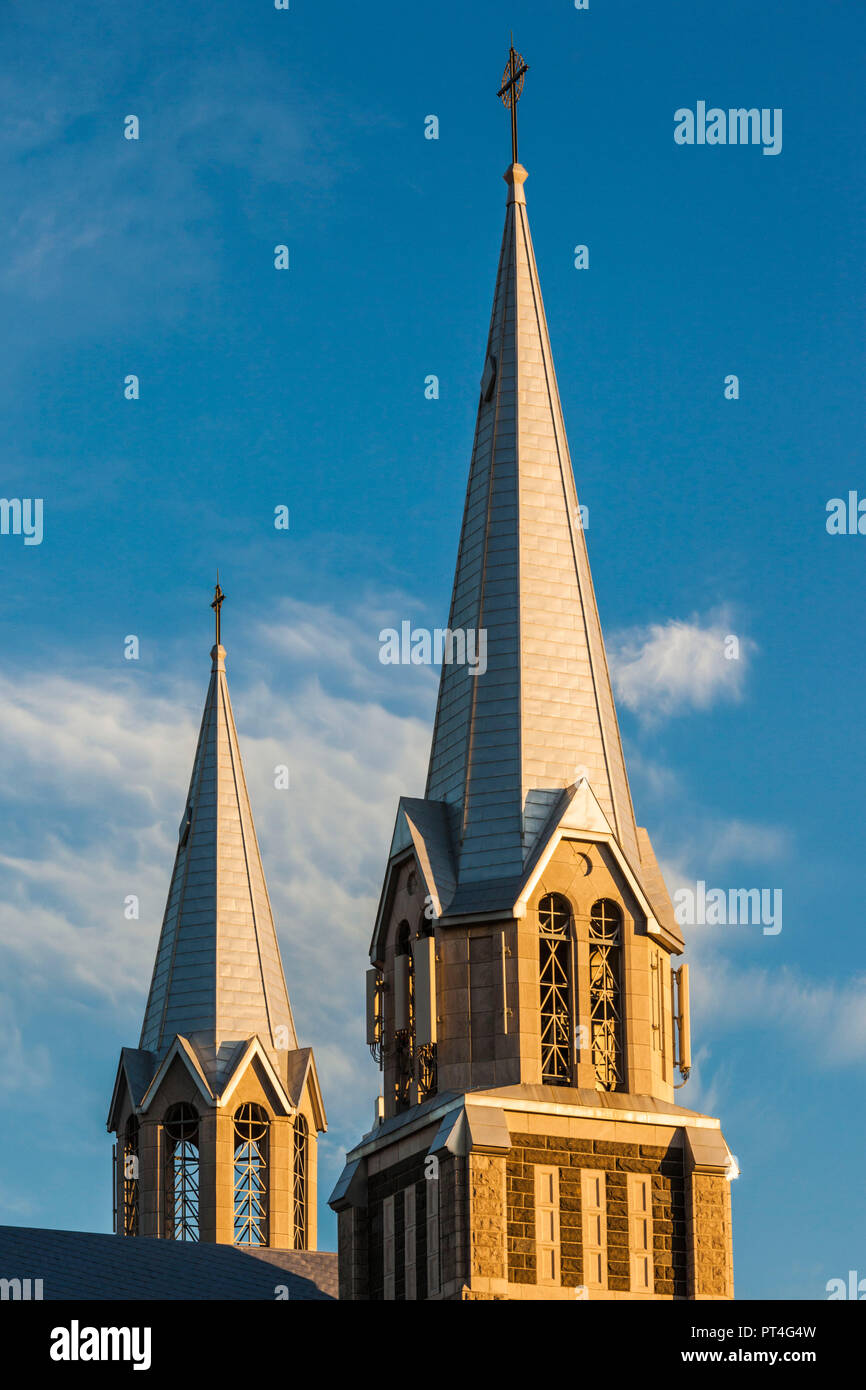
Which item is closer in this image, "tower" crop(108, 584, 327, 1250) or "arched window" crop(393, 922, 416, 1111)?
"arched window" crop(393, 922, 416, 1111)

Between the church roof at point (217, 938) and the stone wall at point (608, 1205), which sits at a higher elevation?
the church roof at point (217, 938)

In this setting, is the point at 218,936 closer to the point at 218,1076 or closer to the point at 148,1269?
the point at 218,1076

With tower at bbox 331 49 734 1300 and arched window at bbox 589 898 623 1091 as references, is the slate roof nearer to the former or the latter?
tower at bbox 331 49 734 1300

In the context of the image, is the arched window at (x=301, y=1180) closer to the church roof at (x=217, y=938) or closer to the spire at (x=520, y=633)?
the church roof at (x=217, y=938)

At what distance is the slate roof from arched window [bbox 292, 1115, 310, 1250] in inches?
Result: 242

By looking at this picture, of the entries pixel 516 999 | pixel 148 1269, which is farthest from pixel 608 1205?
pixel 148 1269

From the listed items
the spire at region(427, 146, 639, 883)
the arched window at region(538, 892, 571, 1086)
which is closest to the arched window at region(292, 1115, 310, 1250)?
the spire at region(427, 146, 639, 883)

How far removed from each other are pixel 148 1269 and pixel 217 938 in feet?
39.3

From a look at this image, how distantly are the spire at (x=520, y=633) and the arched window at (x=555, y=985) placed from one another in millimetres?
1094

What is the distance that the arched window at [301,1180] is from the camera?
70312 millimetres

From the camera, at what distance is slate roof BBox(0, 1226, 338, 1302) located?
57500mm

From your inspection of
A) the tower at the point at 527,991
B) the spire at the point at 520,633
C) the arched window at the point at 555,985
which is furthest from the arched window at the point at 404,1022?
the arched window at the point at 555,985

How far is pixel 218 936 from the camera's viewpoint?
230ft
